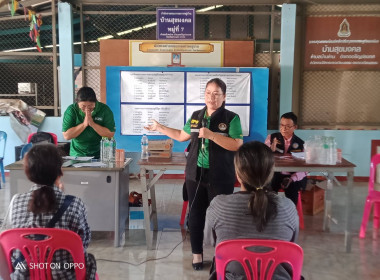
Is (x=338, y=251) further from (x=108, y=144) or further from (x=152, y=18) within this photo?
Answer: (x=152, y=18)

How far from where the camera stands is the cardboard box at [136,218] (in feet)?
14.2

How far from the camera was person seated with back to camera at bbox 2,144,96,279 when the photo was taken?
192 cm

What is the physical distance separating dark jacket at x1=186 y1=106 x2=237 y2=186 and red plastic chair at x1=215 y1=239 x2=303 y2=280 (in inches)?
53.5

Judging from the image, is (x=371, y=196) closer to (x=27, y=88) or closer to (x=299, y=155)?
(x=299, y=155)

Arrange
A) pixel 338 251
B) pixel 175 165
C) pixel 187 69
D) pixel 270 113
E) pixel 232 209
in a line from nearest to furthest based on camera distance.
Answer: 1. pixel 232 209
2. pixel 175 165
3. pixel 338 251
4. pixel 187 69
5. pixel 270 113

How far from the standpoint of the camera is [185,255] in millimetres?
3693

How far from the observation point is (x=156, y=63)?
6.51m

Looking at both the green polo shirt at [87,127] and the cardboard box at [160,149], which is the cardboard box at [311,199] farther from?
the green polo shirt at [87,127]

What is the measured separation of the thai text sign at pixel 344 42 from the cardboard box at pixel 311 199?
255cm

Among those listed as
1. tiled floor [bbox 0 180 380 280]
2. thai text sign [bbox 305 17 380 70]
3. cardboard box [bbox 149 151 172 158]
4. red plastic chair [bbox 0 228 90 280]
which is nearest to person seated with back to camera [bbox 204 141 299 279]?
red plastic chair [bbox 0 228 90 280]

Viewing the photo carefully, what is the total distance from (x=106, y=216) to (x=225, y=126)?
1449 mm

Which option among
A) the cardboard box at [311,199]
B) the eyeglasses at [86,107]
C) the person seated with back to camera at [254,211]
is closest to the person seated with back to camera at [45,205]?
the person seated with back to camera at [254,211]

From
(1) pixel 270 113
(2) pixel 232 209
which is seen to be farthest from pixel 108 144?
(1) pixel 270 113

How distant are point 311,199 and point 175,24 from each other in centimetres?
329
